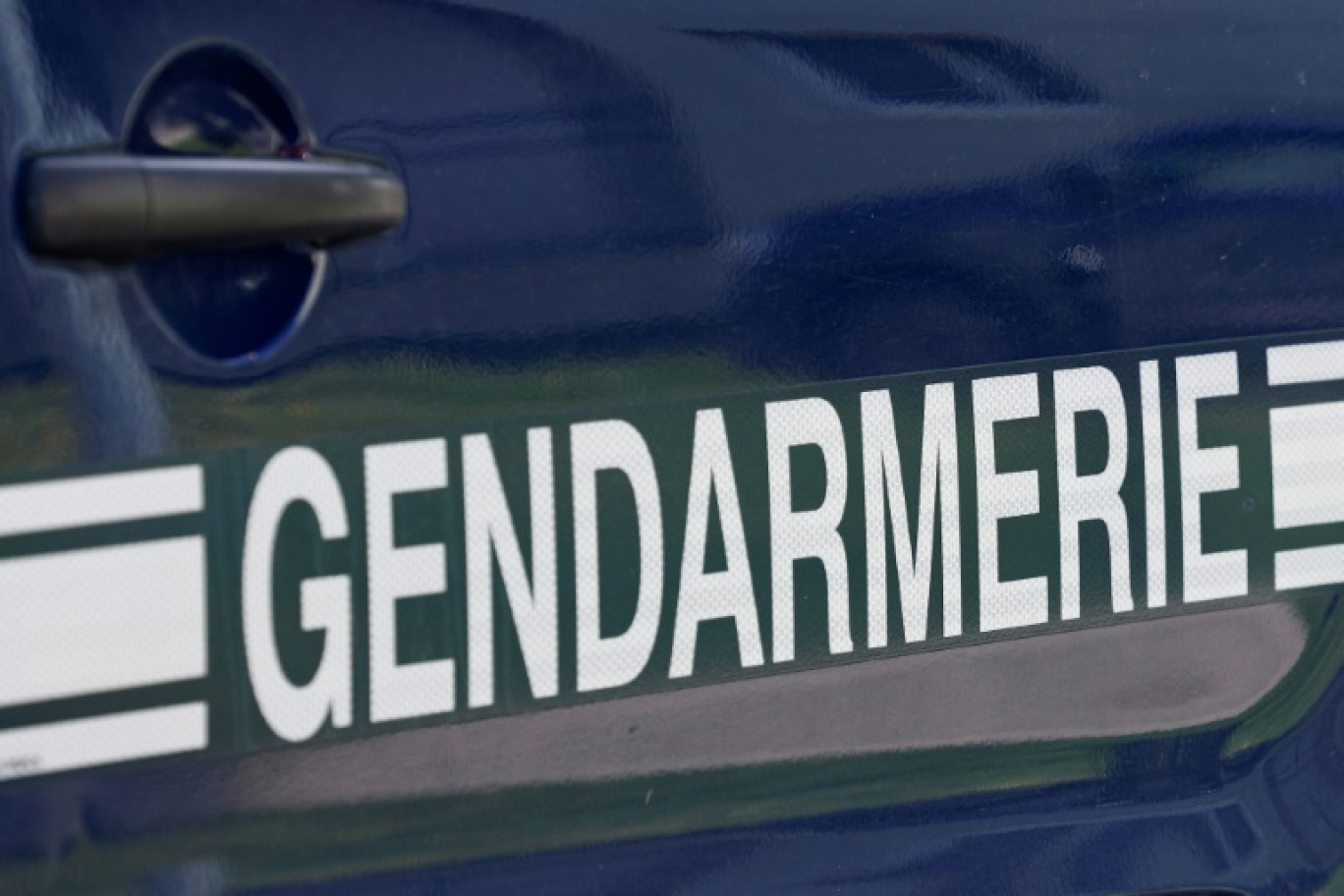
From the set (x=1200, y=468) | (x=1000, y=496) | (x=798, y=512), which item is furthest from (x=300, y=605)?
(x=1200, y=468)

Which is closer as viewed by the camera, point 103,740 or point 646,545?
point 103,740

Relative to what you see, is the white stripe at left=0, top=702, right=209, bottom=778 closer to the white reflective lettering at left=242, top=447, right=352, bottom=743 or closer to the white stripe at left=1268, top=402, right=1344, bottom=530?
the white reflective lettering at left=242, top=447, right=352, bottom=743

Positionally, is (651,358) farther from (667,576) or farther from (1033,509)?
(1033,509)

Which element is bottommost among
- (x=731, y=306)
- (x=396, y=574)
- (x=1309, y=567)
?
(x=1309, y=567)

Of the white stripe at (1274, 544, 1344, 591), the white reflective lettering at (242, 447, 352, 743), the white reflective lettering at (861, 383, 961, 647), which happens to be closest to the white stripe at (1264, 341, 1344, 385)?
the white stripe at (1274, 544, 1344, 591)

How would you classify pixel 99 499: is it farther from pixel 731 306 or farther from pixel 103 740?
pixel 731 306

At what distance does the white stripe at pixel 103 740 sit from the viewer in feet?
3.48

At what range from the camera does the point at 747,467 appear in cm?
125

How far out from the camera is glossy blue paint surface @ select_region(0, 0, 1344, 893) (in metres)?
1.10

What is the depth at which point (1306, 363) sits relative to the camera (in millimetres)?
1436

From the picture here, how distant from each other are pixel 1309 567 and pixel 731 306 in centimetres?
50

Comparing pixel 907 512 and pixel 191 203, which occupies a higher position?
pixel 191 203

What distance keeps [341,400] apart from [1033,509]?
480 mm

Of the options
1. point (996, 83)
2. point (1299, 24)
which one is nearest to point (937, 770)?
point (996, 83)
